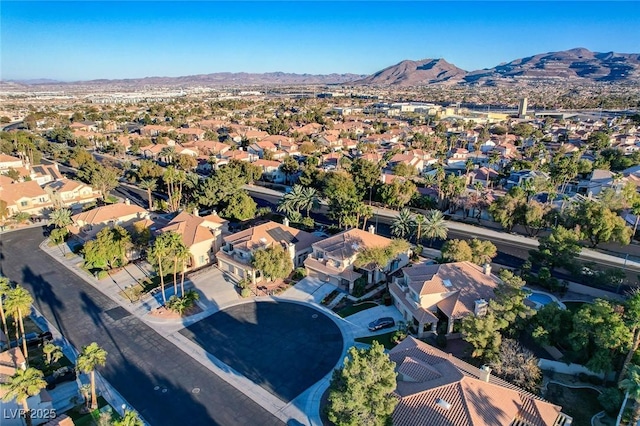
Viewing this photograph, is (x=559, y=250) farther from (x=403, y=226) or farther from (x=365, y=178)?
(x=365, y=178)

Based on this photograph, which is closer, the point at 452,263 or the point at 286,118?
the point at 452,263

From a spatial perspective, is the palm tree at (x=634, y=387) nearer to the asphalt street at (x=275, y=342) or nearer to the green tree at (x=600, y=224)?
the asphalt street at (x=275, y=342)

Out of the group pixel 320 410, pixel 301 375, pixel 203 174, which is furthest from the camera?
pixel 203 174

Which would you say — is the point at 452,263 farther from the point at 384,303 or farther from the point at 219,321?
the point at 219,321

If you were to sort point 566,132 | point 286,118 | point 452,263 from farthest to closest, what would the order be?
point 286,118 → point 566,132 → point 452,263

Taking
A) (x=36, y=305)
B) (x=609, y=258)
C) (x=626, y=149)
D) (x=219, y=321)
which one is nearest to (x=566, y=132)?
(x=626, y=149)

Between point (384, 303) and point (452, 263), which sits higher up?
point (452, 263)
